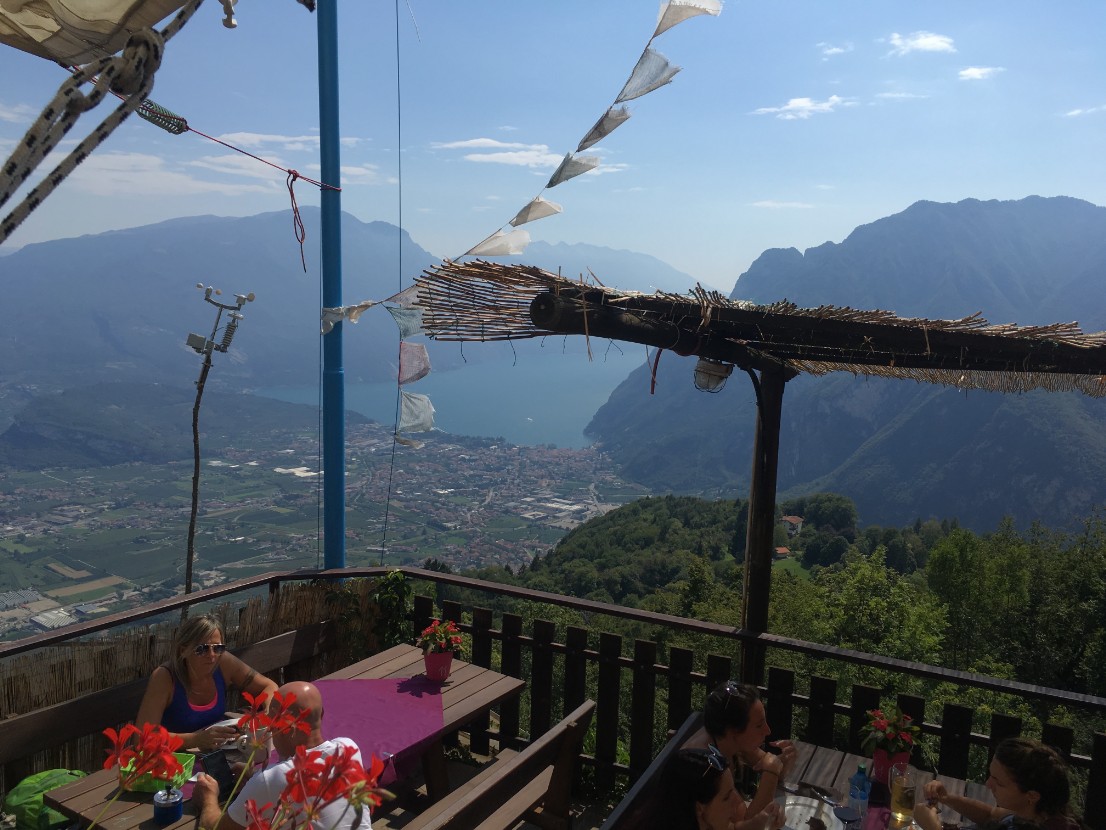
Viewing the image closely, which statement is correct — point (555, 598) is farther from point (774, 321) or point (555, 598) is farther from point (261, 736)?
point (261, 736)

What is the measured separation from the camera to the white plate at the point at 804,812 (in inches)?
95.6

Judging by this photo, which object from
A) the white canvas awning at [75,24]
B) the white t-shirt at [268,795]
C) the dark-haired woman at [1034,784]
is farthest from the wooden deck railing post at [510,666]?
A: the white canvas awning at [75,24]

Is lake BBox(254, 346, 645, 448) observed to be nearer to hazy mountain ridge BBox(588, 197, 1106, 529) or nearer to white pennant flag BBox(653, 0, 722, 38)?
hazy mountain ridge BBox(588, 197, 1106, 529)

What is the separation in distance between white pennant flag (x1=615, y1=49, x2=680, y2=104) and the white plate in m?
2.55

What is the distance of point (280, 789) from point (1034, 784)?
2152mm

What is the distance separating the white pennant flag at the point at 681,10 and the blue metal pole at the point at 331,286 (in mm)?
2655

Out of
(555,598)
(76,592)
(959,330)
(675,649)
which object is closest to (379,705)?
(555,598)

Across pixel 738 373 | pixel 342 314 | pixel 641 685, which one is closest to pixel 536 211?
pixel 342 314

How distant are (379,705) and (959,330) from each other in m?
3.05

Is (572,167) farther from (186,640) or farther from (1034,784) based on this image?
(1034,784)

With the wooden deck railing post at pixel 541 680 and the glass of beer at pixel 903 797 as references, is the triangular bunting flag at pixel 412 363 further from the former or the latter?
the glass of beer at pixel 903 797

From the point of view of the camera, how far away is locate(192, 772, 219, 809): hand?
92.9 inches

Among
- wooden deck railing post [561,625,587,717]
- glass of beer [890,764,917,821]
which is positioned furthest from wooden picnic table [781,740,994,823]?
wooden deck railing post [561,625,587,717]

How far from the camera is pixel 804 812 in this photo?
8.26 feet
